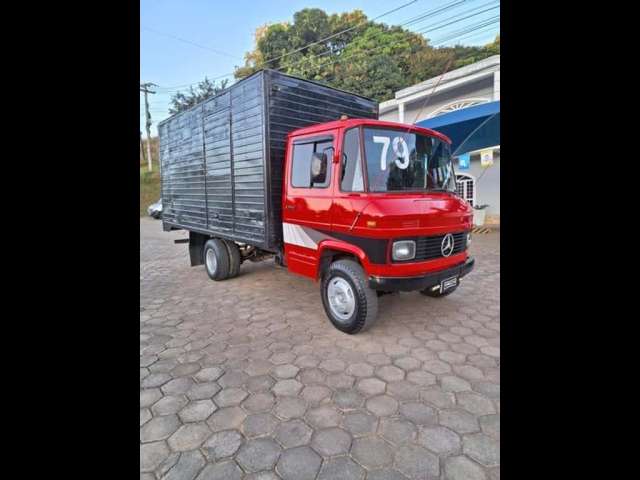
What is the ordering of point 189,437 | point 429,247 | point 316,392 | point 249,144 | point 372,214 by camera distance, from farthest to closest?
point 249,144, point 429,247, point 372,214, point 316,392, point 189,437

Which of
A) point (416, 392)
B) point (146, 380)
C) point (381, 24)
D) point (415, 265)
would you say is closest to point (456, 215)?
point (415, 265)

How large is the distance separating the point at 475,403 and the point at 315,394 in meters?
1.25

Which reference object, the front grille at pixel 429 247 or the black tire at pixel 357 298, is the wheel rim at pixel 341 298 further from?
the front grille at pixel 429 247

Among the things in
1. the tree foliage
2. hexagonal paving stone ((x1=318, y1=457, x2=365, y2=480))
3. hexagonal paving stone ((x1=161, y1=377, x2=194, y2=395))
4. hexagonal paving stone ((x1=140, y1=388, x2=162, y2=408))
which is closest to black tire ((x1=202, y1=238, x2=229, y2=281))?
hexagonal paving stone ((x1=161, y1=377, x2=194, y2=395))

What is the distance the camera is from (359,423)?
2318 millimetres

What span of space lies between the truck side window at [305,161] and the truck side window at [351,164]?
198 millimetres

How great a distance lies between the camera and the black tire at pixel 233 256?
5992 millimetres

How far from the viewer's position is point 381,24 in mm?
21438

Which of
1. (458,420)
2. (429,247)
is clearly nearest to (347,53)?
(429,247)

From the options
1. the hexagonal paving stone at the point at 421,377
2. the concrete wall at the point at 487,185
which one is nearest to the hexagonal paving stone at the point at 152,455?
the hexagonal paving stone at the point at 421,377

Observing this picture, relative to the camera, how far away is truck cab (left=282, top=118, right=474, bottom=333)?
3.28m

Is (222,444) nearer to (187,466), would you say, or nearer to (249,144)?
(187,466)
